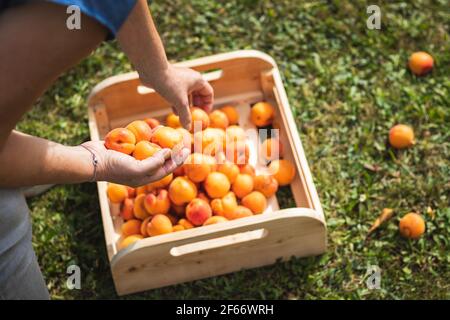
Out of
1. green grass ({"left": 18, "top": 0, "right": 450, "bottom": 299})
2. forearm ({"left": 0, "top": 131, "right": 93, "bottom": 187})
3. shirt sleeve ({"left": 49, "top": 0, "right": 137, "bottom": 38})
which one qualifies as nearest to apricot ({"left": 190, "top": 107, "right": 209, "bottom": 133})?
green grass ({"left": 18, "top": 0, "right": 450, "bottom": 299})

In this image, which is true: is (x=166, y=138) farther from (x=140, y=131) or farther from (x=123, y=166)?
(x=123, y=166)

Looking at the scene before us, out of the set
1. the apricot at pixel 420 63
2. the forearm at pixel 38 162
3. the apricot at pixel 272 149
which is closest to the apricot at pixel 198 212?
the apricot at pixel 272 149

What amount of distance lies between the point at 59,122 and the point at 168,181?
0.82 metres

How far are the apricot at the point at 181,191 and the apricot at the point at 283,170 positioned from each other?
37cm

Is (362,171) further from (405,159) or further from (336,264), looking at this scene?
(336,264)

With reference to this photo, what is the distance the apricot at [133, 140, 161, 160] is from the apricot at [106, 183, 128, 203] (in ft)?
1.72

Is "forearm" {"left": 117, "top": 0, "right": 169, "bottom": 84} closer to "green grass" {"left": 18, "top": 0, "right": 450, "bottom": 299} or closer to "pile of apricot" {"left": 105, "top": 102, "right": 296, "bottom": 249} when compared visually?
"pile of apricot" {"left": 105, "top": 102, "right": 296, "bottom": 249}

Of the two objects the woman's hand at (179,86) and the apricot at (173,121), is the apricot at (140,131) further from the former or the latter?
the apricot at (173,121)

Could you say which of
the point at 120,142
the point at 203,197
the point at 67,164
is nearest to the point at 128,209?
the point at 203,197

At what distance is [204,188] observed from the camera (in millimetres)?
2375

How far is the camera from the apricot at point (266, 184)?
2.40 m

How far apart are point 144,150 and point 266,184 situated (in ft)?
2.36

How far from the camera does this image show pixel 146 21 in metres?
1.53
